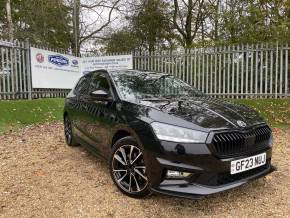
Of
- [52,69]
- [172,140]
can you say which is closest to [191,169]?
[172,140]

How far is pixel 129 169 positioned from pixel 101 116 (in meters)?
0.98

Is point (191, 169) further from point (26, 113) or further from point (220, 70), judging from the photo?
point (220, 70)

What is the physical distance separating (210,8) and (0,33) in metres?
14.7

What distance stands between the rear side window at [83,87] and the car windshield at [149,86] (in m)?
0.89

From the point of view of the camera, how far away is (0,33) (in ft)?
68.7

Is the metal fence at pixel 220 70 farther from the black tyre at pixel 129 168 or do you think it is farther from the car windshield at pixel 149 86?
the black tyre at pixel 129 168

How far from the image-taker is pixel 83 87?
5.49m

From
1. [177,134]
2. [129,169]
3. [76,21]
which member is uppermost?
[76,21]

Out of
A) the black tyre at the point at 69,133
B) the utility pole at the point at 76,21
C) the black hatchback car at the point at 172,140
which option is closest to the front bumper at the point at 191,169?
the black hatchback car at the point at 172,140

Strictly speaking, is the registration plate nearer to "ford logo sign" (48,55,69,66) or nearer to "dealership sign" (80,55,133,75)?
"dealership sign" (80,55,133,75)

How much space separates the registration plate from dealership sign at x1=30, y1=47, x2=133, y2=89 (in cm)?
951

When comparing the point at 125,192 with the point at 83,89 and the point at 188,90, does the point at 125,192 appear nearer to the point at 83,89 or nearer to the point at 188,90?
the point at 188,90

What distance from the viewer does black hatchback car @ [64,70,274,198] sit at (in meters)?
3.00

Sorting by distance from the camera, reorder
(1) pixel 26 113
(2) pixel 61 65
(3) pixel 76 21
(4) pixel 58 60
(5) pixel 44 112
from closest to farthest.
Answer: (1) pixel 26 113 → (5) pixel 44 112 → (4) pixel 58 60 → (2) pixel 61 65 → (3) pixel 76 21
